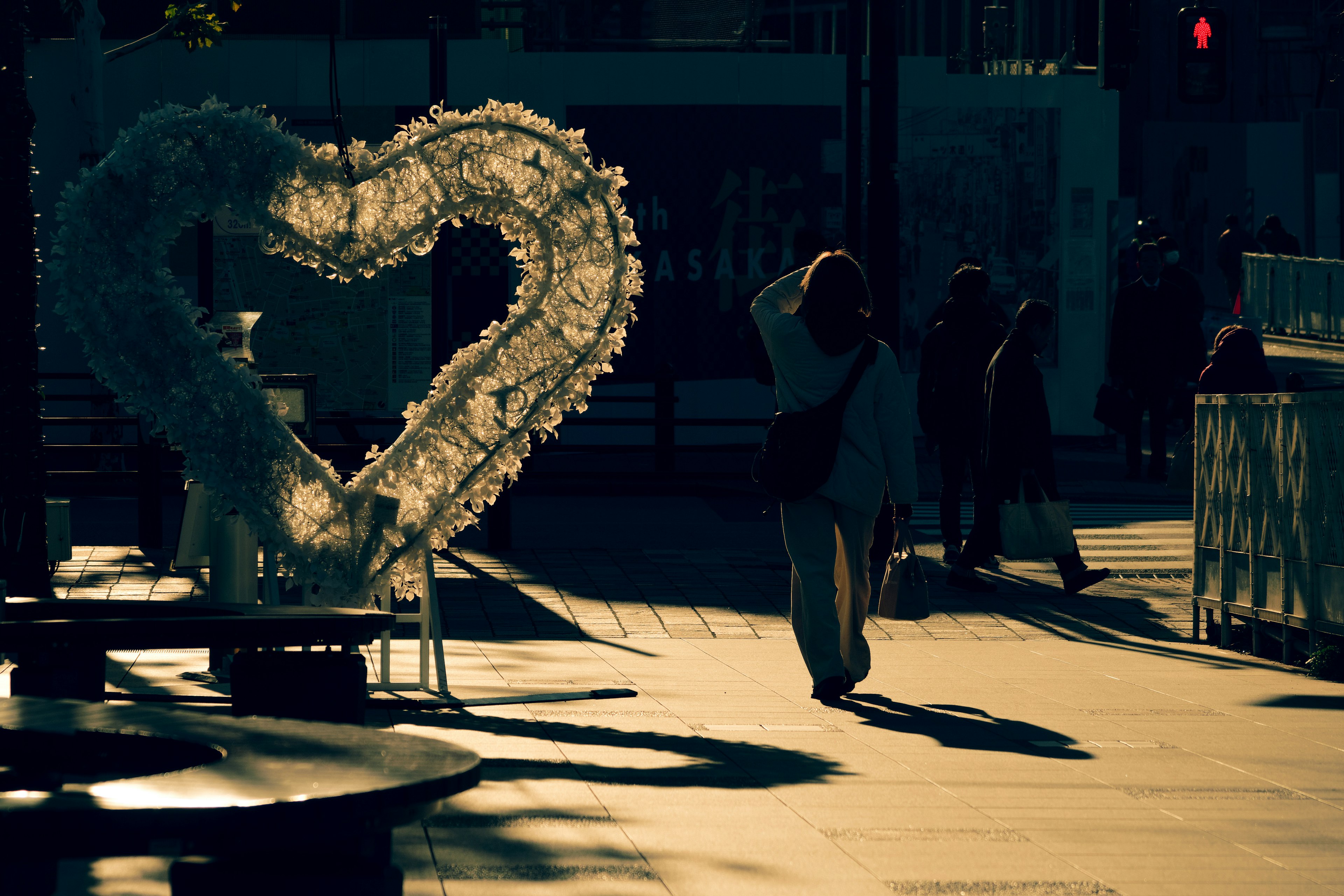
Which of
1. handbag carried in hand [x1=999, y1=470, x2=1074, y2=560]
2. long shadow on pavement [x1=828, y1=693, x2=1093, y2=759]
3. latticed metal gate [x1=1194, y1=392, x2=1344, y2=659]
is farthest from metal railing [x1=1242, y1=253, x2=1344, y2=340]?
long shadow on pavement [x1=828, y1=693, x2=1093, y2=759]

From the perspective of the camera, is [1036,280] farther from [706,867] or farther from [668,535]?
[706,867]

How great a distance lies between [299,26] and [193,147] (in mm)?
12463

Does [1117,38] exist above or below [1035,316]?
above

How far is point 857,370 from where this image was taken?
26.3ft

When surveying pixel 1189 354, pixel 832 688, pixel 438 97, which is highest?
pixel 438 97

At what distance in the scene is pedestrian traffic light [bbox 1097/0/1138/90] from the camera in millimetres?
15258

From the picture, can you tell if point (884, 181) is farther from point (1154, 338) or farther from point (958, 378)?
point (1154, 338)

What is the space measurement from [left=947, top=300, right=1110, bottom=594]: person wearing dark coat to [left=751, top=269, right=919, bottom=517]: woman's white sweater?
9.19 ft

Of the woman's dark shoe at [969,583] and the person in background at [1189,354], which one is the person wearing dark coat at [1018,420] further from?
the person in background at [1189,354]

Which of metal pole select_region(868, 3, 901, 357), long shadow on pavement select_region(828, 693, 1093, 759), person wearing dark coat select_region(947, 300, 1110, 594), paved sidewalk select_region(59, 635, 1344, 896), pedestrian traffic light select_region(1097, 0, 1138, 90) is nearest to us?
paved sidewalk select_region(59, 635, 1344, 896)

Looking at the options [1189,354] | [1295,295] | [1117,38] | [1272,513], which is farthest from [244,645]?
[1295,295]

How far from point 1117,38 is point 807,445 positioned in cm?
847

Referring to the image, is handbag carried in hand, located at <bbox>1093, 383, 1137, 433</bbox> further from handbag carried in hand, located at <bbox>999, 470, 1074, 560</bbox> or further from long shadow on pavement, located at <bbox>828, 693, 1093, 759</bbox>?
long shadow on pavement, located at <bbox>828, 693, 1093, 759</bbox>

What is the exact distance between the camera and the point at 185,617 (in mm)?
6285
